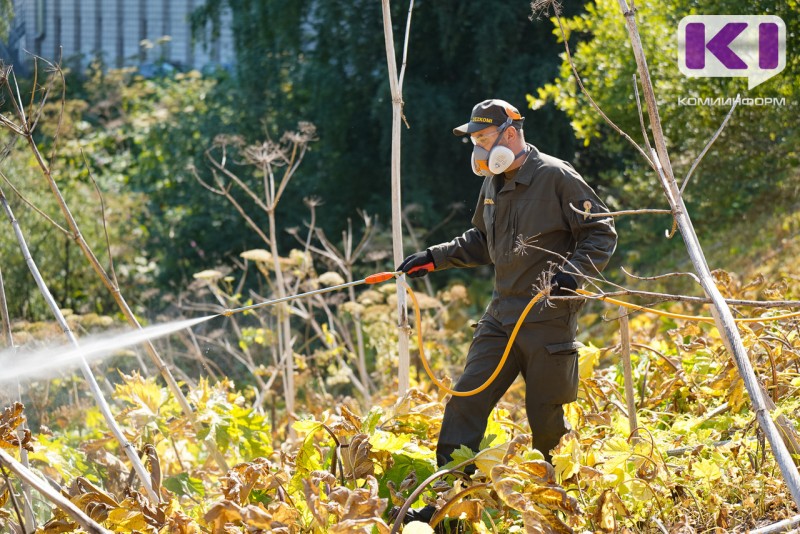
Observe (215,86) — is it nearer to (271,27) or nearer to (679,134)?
(271,27)

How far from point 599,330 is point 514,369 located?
530cm

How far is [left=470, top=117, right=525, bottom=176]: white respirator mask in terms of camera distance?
11.5 ft

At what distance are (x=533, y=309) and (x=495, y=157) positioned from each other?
0.57 m

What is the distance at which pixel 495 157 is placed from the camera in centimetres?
351

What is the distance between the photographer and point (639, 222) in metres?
10.6

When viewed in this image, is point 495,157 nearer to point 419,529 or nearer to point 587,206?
point 587,206

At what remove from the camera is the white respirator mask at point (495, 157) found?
11.5 feet

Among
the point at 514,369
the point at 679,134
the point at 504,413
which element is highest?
the point at 679,134

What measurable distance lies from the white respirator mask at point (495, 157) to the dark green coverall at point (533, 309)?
3.3 inches

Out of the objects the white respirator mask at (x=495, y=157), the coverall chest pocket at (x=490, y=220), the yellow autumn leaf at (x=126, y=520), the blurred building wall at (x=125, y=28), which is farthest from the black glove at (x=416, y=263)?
the blurred building wall at (x=125, y=28)

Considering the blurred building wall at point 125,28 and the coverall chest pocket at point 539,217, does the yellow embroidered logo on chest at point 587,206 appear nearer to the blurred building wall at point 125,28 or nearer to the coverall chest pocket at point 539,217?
the coverall chest pocket at point 539,217

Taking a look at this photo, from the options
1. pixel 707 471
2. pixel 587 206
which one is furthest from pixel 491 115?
pixel 707 471

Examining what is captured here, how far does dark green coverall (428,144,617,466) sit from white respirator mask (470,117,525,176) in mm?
83

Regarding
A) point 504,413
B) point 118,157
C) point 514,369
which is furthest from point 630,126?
point 118,157
